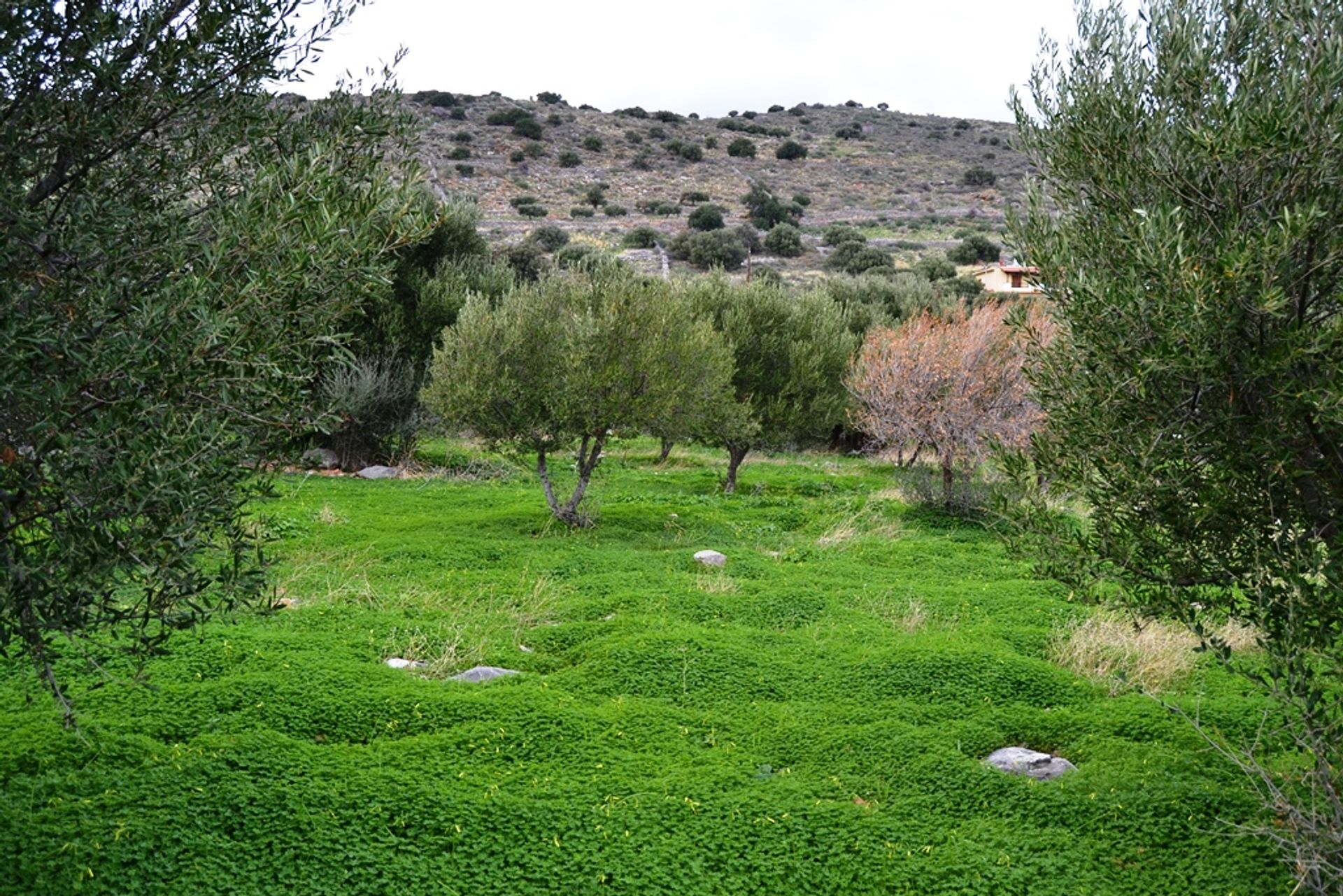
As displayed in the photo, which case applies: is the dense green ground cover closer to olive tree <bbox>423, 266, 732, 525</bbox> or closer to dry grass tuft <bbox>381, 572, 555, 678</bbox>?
dry grass tuft <bbox>381, 572, 555, 678</bbox>

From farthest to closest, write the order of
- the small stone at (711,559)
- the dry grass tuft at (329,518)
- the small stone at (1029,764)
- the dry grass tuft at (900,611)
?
the dry grass tuft at (329,518) < the small stone at (711,559) < the dry grass tuft at (900,611) < the small stone at (1029,764)

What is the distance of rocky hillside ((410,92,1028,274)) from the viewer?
6191 centimetres

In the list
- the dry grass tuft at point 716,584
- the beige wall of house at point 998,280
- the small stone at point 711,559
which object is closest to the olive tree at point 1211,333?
the dry grass tuft at point 716,584

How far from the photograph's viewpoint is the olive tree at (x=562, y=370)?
62.4ft

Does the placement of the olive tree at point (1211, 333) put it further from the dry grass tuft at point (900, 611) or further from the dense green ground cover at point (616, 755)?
the dry grass tuft at point (900, 611)

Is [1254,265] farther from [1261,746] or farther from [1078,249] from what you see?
[1261,746]

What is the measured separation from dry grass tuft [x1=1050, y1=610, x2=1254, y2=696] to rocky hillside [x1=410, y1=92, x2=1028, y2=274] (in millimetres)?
41874

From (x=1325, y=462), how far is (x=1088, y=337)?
5.33 feet

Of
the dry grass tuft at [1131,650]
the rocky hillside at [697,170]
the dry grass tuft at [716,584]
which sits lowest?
the dry grass tuft at [716,584]

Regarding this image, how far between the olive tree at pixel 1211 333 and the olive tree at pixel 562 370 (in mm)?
12016

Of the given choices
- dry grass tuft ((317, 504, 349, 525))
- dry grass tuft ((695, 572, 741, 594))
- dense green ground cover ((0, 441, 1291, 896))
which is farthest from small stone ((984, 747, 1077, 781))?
dry grass tuft ((317, 504, 349, 525))

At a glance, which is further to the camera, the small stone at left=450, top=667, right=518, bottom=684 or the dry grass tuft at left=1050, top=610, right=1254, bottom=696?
the dry grass tuft at left=1050, top=610, right=1254, bottom=696

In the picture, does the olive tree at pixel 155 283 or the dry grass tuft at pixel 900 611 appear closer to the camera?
the olive tree at pixel 155 283

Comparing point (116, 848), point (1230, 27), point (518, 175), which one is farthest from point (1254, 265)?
point (518, 175)
